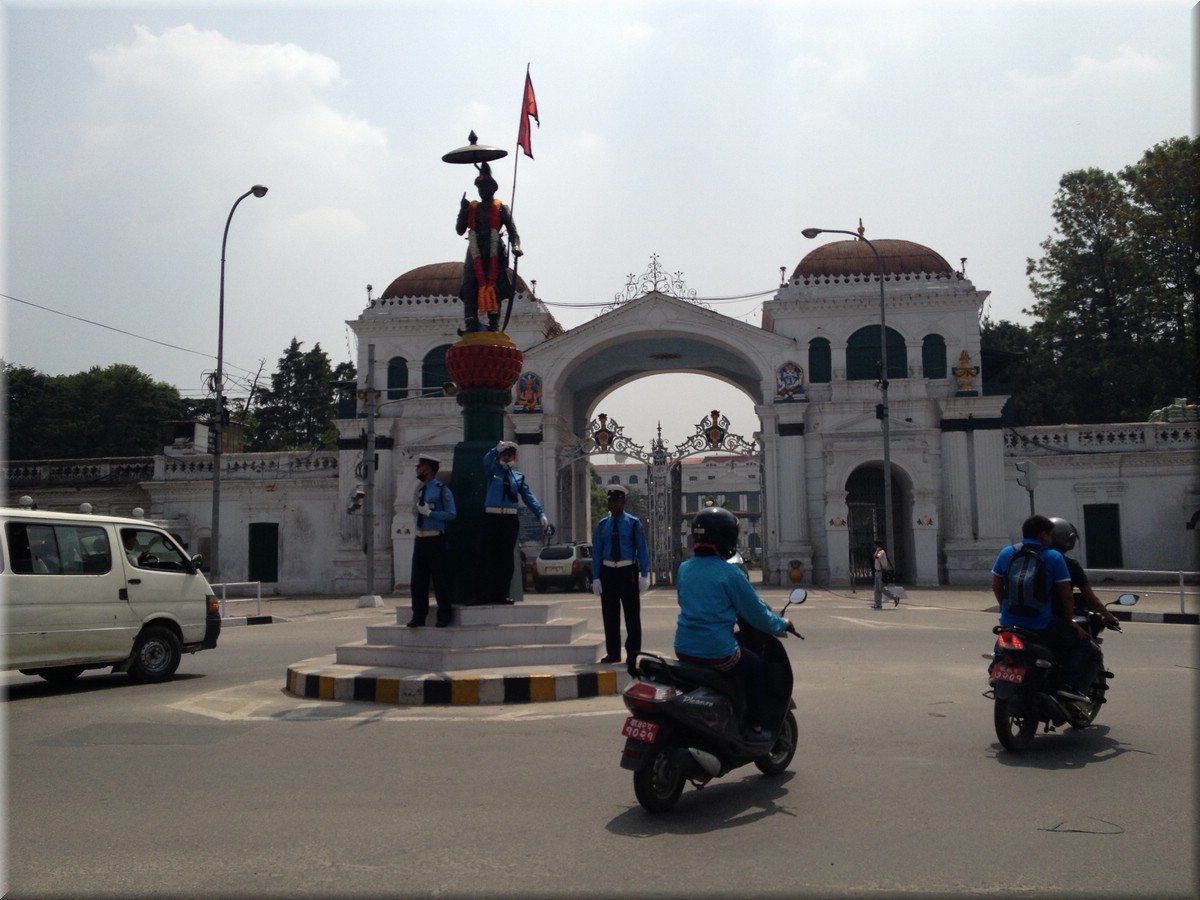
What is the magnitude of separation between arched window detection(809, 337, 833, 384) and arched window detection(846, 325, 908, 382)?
0.58 meters

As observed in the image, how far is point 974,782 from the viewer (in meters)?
5.86

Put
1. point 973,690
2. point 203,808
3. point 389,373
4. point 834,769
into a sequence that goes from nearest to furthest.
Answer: point 203,808, point 834,769, point 973,690, point 389,373

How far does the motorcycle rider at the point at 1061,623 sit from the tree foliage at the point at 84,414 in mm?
48840

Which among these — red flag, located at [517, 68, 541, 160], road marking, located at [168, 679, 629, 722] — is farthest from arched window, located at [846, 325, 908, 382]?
road marking, located at [168, 679, 629, 722]

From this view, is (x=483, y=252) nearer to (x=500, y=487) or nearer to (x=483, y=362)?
(x=483, y=362)

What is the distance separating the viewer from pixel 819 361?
3103cm

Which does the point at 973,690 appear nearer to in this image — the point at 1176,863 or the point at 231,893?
the point at 1176,863

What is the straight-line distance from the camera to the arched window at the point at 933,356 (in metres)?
30.5

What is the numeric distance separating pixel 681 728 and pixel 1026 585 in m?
2.88

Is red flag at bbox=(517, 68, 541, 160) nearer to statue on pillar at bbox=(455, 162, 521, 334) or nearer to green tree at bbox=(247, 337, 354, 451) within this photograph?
statue on pillar at bbox=(455, 162, 521, 334)

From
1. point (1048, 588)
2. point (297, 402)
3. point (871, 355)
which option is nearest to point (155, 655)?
point (1048, 588)

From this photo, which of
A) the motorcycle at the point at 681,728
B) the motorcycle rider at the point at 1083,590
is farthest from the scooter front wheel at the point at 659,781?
the motorcycle rider at the point at 1083,590

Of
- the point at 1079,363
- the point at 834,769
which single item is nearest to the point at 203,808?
the point at 834,769

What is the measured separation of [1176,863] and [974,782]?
1.48 metres
